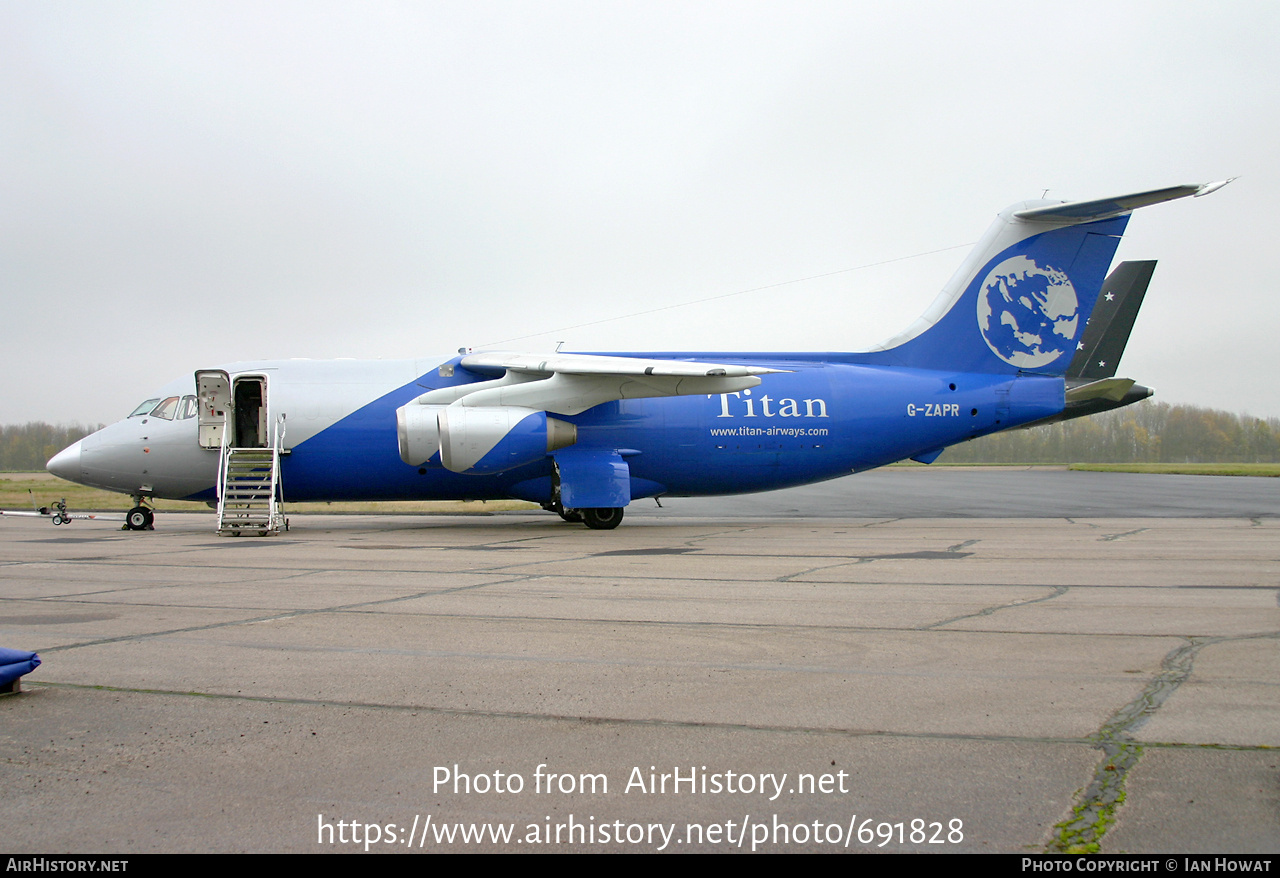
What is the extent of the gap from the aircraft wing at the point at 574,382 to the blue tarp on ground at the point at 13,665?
11523 mm

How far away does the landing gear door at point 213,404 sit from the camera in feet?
56.7

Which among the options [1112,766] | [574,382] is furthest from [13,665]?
[574,382]

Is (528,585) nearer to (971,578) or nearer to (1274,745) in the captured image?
(971,578)

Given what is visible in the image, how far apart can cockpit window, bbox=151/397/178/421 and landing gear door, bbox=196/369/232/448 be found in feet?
1.64

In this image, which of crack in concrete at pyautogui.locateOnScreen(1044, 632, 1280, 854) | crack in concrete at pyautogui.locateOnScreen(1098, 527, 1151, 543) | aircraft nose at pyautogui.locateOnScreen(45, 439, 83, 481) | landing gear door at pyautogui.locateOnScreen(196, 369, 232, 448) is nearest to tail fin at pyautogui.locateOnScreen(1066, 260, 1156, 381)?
crack in concrete at pyautogui.locateOnScreen(1098, 527, 1151, 543)

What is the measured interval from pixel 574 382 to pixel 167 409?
27.0ft

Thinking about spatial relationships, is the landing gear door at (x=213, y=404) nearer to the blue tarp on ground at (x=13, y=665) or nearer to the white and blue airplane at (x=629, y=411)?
the white and blue airplane at (x=629, y=411)

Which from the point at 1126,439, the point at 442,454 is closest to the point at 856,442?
the point at 442,454

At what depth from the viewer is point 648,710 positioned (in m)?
4.43

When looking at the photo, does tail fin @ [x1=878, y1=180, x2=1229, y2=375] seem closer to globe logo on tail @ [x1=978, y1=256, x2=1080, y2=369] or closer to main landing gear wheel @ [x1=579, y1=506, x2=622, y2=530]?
globe logo on tail @ [x1=978, y1=256, x2=1080, y2=369]

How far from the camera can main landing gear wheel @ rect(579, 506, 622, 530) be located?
56.3ft

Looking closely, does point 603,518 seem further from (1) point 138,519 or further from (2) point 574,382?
(1) point 138,519

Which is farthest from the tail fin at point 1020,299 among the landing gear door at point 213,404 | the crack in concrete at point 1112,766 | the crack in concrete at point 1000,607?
the crack in concrete at point 1112,766

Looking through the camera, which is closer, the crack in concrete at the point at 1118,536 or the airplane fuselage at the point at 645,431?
the crack in concrete at the point at 1118,536
